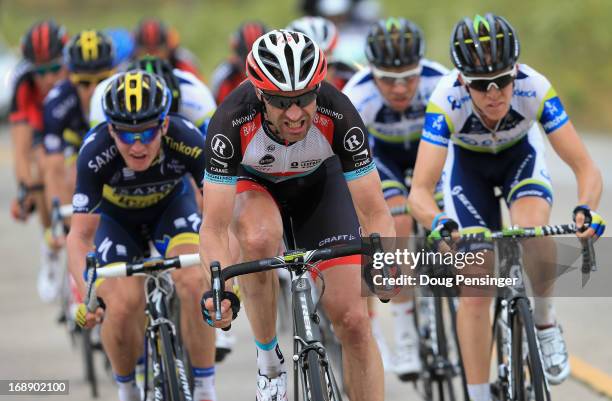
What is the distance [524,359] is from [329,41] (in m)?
3.97

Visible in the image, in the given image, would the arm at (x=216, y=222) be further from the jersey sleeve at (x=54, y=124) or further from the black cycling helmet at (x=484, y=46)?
the jersey sleeve at (x=54, y=124)

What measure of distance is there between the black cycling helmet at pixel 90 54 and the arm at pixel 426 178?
3690 mm

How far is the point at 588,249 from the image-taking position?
588cm

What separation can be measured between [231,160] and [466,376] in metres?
1.84

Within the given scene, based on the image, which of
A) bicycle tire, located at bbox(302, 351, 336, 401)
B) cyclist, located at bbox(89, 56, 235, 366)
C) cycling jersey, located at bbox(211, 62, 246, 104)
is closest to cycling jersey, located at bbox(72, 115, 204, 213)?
cyclist, located at bbox(89, 56, 235, 366)

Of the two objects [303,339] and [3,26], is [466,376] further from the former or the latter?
[3,26]

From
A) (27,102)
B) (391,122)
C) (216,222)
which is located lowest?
(216,222)

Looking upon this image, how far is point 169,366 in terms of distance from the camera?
6.13m

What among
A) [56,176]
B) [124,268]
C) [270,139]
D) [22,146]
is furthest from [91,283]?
[22,146]

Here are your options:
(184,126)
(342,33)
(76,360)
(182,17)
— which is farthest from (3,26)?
(184,126)

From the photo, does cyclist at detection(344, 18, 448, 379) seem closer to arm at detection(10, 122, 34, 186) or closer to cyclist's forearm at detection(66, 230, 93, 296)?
cyclist's forearm at detection(66, 230, 93, 296)

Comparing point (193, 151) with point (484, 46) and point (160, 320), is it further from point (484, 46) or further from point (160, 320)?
point (484, 46)

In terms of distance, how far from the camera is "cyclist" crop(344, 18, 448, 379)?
774 centimetres

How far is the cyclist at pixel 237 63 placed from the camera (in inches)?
437
